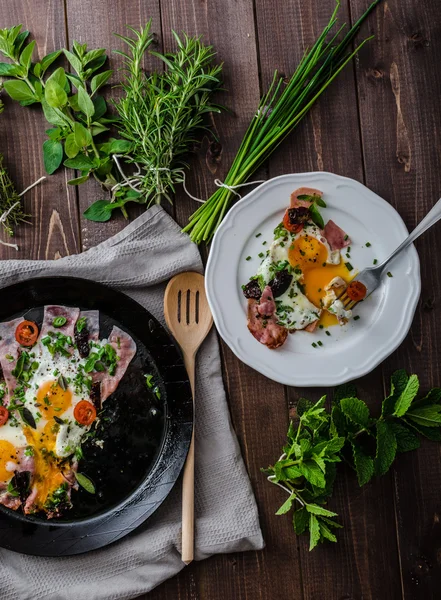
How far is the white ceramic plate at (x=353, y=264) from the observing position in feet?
→ 8.19

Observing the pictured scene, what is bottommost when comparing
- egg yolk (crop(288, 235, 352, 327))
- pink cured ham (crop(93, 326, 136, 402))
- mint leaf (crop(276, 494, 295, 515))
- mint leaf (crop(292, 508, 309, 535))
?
mint leaf (crop(292, 508, 309, 535))

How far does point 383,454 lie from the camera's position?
2.41 m

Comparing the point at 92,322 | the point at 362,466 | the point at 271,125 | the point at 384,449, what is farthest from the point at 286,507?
the point at 271,125

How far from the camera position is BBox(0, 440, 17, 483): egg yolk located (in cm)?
244

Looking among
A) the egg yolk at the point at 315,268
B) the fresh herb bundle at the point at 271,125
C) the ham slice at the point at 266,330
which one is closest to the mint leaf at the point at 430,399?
the egg yolk at the point at 315,268

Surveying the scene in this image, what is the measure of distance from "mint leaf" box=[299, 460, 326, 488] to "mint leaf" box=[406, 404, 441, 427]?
18.0 inches

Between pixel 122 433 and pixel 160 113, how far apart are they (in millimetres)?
1291

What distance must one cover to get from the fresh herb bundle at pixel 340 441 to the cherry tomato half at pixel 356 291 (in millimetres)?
340

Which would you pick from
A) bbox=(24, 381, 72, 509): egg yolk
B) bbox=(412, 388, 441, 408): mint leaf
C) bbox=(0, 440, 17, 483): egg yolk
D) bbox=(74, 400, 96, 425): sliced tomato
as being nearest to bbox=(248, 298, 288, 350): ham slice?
bbox=(412, 388, 441, 408): mint leaf

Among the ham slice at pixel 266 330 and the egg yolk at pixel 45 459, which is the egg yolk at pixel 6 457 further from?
the ham slice at pixel 266 330

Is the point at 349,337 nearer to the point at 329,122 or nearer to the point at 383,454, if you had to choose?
the point at 383,454

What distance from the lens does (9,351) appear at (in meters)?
2.53

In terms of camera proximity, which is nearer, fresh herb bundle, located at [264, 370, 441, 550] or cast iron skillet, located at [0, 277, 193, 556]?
fresh herb bundle, located at [264, 370, 441, 550]

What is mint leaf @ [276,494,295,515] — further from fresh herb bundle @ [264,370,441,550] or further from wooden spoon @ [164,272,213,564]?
wooden spoon @ [164,272,213,564]
